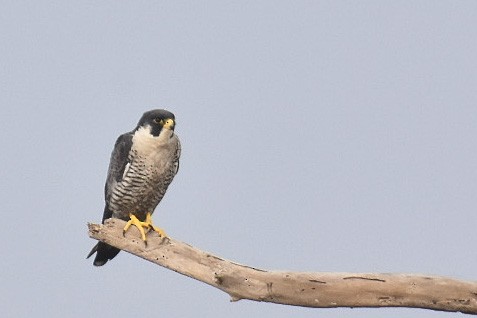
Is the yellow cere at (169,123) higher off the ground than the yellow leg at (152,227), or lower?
higher

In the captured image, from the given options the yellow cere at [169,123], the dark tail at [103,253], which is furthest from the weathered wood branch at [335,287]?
the dark tail at [103,253]

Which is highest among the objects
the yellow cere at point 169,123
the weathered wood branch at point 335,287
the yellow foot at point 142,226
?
the yellow cere at point 169,123

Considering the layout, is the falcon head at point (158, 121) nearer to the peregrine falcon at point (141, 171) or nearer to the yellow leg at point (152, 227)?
the peregrine falcon at point (141, 171)

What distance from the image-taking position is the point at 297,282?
16.1 feet

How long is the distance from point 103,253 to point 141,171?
2.32 ft

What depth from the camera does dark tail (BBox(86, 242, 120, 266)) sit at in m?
6.33

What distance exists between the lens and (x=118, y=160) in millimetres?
6152

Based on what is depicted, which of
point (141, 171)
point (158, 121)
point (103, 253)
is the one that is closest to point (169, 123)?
point (158, 121)

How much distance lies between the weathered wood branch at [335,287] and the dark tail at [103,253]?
50.9 inches

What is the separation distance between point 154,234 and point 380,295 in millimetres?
1624

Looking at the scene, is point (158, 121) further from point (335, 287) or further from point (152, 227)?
point (335, 287)

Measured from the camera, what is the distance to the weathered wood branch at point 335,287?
480 cm

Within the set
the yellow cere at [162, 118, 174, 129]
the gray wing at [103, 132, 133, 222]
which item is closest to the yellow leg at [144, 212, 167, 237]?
the gray wing at [103, 132, 133, 222]

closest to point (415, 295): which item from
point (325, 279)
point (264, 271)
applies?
point (325, 279)
